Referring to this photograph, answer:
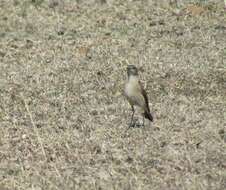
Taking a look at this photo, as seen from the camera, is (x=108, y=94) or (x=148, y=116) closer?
(x=148, y=116)

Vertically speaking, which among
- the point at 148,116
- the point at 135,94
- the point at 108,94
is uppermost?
the point at 135,94

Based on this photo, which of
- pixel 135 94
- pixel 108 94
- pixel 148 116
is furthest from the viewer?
pixel 108 94

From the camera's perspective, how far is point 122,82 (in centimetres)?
1570

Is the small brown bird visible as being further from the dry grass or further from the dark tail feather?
→ the dry grass

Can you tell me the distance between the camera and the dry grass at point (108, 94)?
34.0 feet

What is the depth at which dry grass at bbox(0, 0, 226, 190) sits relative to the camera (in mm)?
10359

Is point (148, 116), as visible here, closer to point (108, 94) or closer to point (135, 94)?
point (135, 94)

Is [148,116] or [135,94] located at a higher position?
[135,94]

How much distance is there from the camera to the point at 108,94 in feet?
48.4

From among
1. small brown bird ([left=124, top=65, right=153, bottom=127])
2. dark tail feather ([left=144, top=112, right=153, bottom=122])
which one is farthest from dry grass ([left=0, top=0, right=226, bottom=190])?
small brown bird ([left=124, top=65, right=153, bottom=127])

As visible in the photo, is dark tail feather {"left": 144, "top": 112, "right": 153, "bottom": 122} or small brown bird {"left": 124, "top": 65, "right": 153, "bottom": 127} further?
dark tail feather {"left": 144, "top": 112, "right": 153, "bottom": 122}

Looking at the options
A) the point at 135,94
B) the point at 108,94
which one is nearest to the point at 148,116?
the point at 135,94

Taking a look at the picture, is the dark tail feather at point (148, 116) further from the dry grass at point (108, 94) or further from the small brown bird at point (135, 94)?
the dry grass at point (108, 94)

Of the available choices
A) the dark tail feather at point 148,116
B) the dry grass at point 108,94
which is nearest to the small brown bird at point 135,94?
the dark tail feather at point 148,116
